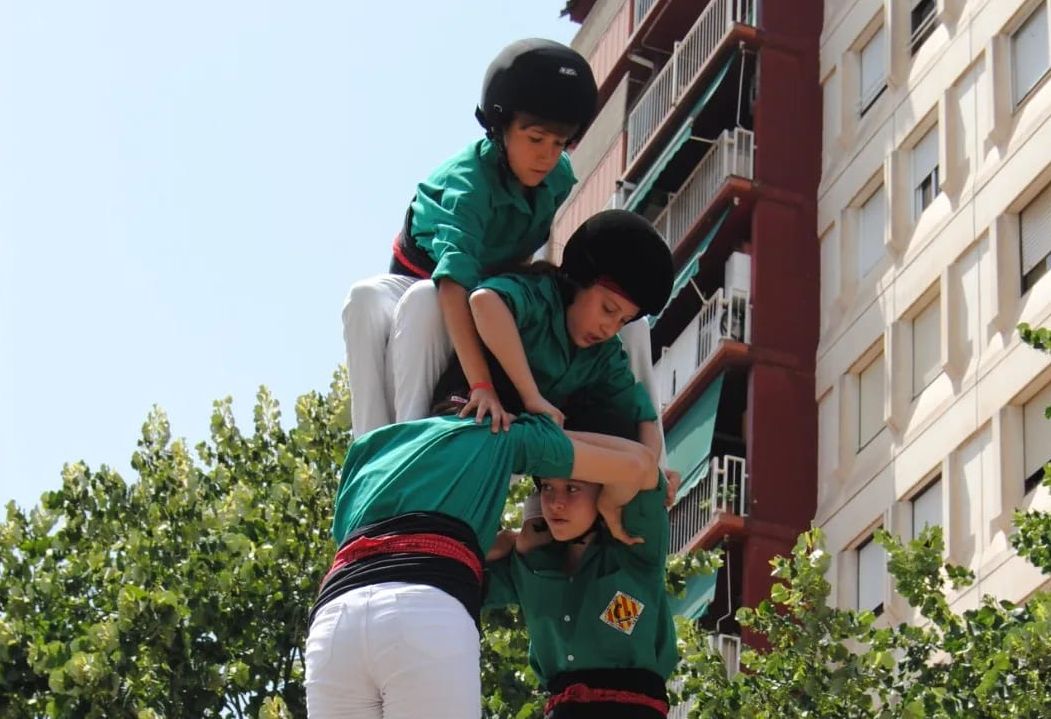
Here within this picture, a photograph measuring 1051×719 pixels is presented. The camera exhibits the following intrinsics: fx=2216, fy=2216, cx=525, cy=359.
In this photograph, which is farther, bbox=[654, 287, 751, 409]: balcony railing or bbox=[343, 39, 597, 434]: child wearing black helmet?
bbox=[654, 287, 751, 409]: balcony railing

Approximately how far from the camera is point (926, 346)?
28.8 metres

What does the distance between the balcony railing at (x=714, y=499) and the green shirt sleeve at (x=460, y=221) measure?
23.1 meters

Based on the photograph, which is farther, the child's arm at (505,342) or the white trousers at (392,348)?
the white trousers at (392,348)

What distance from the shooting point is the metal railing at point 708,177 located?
113 feet

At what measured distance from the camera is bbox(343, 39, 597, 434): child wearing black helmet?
794 centimetres

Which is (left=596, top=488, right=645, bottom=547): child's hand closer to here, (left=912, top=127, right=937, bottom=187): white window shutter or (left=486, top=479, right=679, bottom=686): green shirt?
(left=486, top=479, right=679, bottom=686): green shirt

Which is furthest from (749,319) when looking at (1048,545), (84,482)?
(1048,545)

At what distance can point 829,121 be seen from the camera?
34.2 m

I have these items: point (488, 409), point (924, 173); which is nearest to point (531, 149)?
point (488, 409)

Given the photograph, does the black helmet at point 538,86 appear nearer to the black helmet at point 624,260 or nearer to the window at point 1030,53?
the black helmet at point 624,260

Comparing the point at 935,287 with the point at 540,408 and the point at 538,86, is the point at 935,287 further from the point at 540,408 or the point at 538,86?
the point at 540,408

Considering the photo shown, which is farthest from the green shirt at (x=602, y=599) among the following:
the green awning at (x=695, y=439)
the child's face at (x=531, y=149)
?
the green awning at (x=695, y=439)

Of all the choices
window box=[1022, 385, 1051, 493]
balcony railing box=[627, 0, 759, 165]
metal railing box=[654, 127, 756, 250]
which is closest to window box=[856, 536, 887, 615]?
window box=[1022, 385, 1051, 493]

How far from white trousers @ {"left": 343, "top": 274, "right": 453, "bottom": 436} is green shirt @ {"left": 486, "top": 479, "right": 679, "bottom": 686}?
76 centimetres
